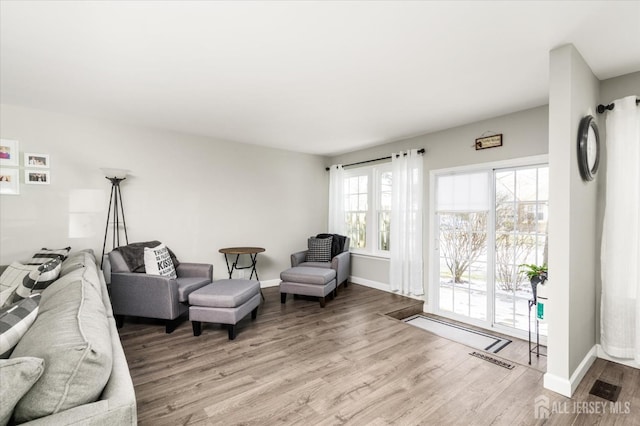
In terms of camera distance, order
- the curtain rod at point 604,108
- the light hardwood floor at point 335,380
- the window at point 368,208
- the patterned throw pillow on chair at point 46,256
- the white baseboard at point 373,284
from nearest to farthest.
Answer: the light hardwood floor at point 335,380
the curtain rod at point 604,108
the patterned throw pillow on chair at point 46,256
the white baseboard at point 373,284
the window at point 368,208

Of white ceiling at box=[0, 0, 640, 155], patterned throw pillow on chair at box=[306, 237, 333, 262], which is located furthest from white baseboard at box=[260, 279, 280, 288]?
white ceiling at box=[0, 0, 640, 155]

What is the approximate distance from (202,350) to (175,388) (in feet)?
2.15

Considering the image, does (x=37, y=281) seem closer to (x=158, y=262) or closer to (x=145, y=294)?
(x=145, y=294)

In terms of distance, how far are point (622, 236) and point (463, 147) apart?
188 centimetres

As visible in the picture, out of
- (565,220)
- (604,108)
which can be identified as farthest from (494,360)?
(604,108)

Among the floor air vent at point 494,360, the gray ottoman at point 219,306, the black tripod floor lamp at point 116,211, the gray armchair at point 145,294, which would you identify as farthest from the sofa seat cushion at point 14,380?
the black tripod floor lamp at point 116,211

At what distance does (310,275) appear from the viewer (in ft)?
13.8

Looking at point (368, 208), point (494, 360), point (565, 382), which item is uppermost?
point (368, 208)

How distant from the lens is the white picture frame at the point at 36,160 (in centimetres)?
342

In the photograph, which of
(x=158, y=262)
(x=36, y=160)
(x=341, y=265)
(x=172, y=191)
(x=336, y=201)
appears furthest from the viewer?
(x=336, y=201)

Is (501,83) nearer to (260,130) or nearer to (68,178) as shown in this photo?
(260,130)

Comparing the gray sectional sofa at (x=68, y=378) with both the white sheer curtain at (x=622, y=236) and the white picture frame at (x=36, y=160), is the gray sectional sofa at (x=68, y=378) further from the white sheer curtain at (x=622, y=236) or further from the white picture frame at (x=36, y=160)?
the white sheer curtain at (x=622, y=236)

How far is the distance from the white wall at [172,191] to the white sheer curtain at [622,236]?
4288mm
